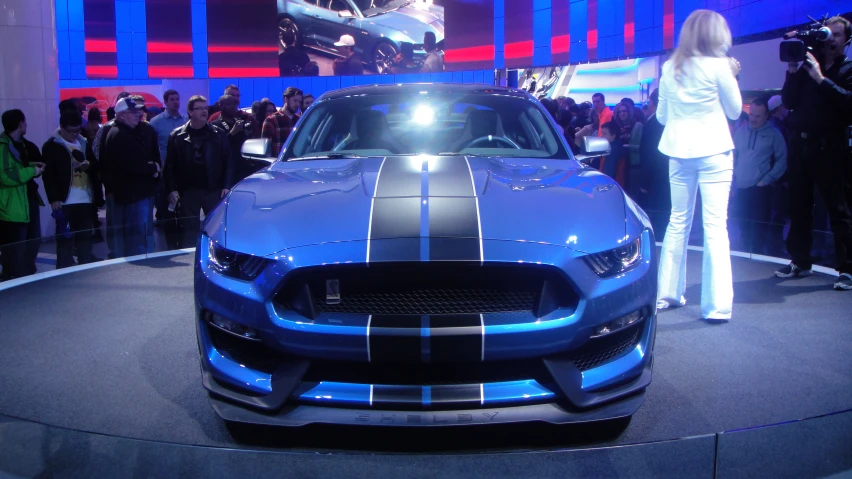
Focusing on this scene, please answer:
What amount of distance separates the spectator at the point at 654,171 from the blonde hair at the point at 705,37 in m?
2.96

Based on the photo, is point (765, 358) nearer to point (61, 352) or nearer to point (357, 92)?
point (357, 92)

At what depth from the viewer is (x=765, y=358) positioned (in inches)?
141

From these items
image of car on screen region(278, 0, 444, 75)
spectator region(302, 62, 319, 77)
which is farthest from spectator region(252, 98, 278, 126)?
spectator region(302, 62, 319, 77)

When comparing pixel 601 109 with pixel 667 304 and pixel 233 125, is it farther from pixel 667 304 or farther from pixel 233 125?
pixel 667 304

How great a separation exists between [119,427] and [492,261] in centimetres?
157

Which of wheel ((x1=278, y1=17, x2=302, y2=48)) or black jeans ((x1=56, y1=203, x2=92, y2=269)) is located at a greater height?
wheel ((x1=278, y1=17, x2=302, y2=48))

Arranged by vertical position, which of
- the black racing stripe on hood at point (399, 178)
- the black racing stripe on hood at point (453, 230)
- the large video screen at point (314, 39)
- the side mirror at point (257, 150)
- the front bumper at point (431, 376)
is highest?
the large video screen at point (314, 39)

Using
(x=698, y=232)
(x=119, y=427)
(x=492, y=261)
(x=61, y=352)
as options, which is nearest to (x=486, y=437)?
(x=492, y=261)

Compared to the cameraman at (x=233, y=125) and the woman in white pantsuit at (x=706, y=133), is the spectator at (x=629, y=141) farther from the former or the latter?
the cameraman at (x=233, y=125)

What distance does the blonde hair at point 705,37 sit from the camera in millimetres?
3928

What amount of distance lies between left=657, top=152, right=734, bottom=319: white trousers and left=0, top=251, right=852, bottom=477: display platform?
184mm

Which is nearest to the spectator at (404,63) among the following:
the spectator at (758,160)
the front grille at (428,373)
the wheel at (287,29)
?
the wheel at (287,29)

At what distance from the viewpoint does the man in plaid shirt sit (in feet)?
26.1

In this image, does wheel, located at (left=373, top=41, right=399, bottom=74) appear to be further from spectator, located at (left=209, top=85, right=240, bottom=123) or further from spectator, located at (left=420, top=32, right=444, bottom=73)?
spectator, located at (left=209, top=85, right=240, bottom=123)
